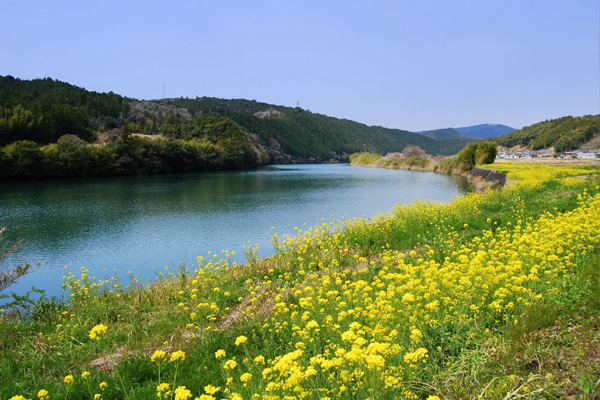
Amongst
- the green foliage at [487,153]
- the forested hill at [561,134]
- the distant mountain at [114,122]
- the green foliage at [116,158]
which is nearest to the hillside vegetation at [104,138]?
the green foliage at [116,158]

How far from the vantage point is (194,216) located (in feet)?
72.6

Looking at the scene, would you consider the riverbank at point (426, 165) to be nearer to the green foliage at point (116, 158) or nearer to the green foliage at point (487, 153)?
the green foliage at point (487, 153)

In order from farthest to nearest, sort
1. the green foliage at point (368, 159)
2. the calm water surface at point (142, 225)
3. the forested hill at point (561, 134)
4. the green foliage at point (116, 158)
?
the green foliage at point (368, 159) < the forested hill at point (561, 134) < the green foliage at point (116, 158) < the calm water surface at point (142, 225)

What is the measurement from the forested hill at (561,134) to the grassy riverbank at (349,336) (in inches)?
4432

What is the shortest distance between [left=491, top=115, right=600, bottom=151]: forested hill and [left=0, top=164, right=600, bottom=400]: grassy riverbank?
113m

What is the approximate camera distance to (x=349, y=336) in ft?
9.23

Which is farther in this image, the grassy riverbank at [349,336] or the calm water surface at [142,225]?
the calm water surface at [142,225]

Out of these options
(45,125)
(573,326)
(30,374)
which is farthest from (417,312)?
(45,125)

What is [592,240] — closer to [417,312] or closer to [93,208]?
[417,312]

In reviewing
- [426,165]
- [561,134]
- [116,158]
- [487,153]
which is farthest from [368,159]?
[116,158]

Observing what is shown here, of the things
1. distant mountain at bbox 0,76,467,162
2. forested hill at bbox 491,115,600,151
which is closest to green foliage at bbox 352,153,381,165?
distant mountain at bbox 0,76,467,162

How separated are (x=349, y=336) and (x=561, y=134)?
129393 mm

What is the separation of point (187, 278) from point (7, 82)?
14218 centimetres

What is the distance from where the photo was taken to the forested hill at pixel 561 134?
94625 millimetres
